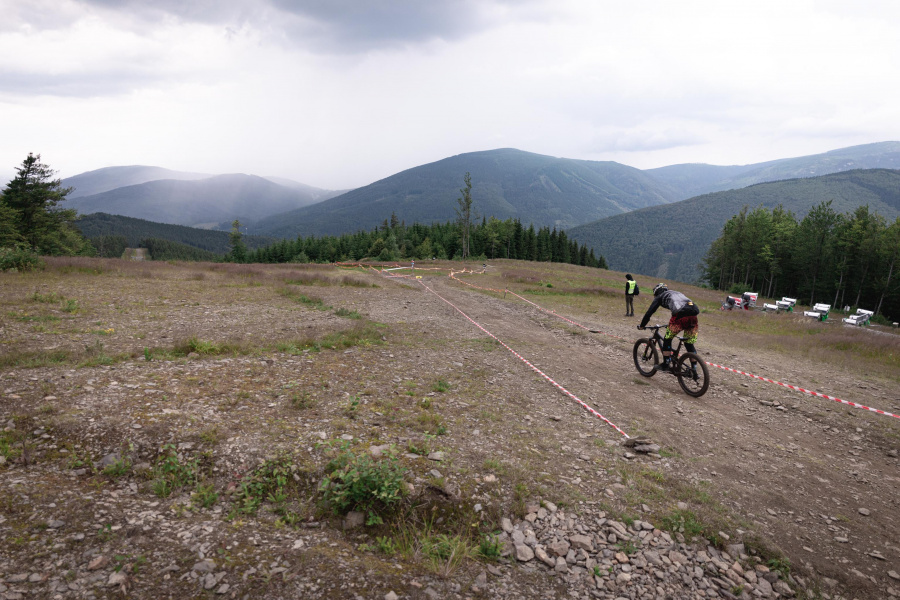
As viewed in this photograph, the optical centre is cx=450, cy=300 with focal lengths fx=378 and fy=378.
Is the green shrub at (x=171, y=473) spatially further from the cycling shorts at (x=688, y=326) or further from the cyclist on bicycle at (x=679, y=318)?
the cycling shorts at (x=688, y=326)

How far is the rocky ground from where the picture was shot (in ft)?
11.9

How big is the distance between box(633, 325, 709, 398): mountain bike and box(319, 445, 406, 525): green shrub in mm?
7396

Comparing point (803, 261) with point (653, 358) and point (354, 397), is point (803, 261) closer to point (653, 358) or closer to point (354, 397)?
point (653, 358)

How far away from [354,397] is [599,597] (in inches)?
196

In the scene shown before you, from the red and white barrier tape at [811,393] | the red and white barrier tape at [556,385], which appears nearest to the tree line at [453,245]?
the red and white barrier tape at [556,385]

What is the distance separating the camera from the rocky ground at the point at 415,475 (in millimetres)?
3639

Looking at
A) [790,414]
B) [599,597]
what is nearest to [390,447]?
[599,597]

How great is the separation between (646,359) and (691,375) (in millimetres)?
1422

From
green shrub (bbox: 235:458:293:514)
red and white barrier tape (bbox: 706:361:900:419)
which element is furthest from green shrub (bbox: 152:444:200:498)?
red and white barrier tape (bbox: 706:361:900:419)

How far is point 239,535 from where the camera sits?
392cm

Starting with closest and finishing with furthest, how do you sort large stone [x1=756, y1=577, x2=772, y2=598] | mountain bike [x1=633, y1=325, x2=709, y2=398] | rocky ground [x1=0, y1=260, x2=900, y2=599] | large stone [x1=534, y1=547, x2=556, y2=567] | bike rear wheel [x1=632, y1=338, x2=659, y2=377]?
1. rocky ground [x1=0, y1=260, x2=900, y2=599]
2. large stone [x1=756, y1=577, x2=772, y2=598]
3. large stone [x1=534, y1=547, x2=556, y2=567]
4. mountain bike [x1=633, y1=325, x2=709, y2=398]
5. bike rear wheel [x1=632, y1=338, x2=659, y2=377]

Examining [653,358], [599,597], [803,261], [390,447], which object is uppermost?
[803,261]

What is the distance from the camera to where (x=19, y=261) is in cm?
1759

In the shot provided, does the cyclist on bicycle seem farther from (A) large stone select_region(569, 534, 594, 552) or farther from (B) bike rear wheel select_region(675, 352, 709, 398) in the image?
(A) large stone select_region(569, 534, 594, 552)
